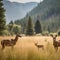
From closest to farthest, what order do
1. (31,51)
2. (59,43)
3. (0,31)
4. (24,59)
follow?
(24,59), (31,51), (59,43), (0,31)

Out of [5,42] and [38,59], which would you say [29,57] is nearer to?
[38,59]

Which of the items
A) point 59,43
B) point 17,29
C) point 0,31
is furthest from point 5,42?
point 17,29

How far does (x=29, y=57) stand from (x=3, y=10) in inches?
1177

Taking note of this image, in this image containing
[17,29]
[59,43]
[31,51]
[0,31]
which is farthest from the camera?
[17,29]

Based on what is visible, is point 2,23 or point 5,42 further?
point 2,23

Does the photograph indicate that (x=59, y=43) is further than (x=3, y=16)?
No

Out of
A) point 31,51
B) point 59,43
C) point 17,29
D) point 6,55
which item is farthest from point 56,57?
point 17,29

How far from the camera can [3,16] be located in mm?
39094

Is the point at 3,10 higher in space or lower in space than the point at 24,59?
higher

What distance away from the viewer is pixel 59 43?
479 inches

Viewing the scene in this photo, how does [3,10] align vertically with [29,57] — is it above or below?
above

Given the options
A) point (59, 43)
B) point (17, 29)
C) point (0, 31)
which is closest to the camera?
point (59, 43)

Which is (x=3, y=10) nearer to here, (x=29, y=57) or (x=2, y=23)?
(x=2, y=23)

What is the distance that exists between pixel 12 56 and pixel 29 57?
1.98ft
